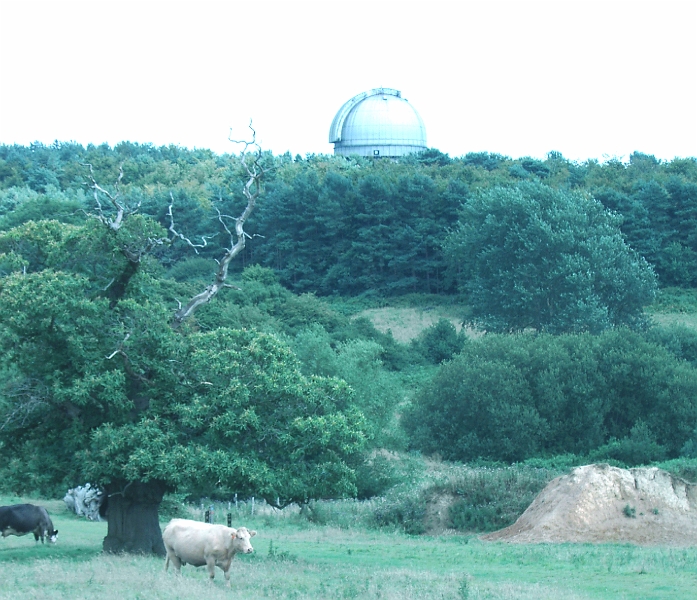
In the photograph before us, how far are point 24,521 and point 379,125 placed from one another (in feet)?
290

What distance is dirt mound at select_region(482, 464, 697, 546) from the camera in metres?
34.1

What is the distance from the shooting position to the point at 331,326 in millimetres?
69562

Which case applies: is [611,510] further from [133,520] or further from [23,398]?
[23,398]

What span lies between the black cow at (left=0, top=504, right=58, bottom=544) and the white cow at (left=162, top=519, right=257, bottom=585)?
768cm

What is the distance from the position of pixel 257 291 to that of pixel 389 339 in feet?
34.8

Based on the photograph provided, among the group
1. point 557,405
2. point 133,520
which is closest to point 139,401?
point 133,520

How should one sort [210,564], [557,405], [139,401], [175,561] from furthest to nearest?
[557,405]
[139,401]
[175,561]
[210,564]

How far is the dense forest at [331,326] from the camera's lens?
73.9 feet

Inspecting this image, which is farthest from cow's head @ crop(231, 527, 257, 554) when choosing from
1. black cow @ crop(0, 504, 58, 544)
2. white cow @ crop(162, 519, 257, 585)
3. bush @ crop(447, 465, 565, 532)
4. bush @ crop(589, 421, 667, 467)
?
bush @ crop(589, 421, 667, 467)

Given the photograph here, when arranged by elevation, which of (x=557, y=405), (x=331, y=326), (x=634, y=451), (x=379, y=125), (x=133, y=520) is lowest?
(x=133, y=520)

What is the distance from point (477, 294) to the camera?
7112cm

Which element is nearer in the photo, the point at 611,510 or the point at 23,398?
the point at 23,398

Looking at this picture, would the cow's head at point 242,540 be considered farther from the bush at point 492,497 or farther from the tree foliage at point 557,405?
the tree foliage at point 557,405

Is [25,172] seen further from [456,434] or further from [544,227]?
[456,434]
